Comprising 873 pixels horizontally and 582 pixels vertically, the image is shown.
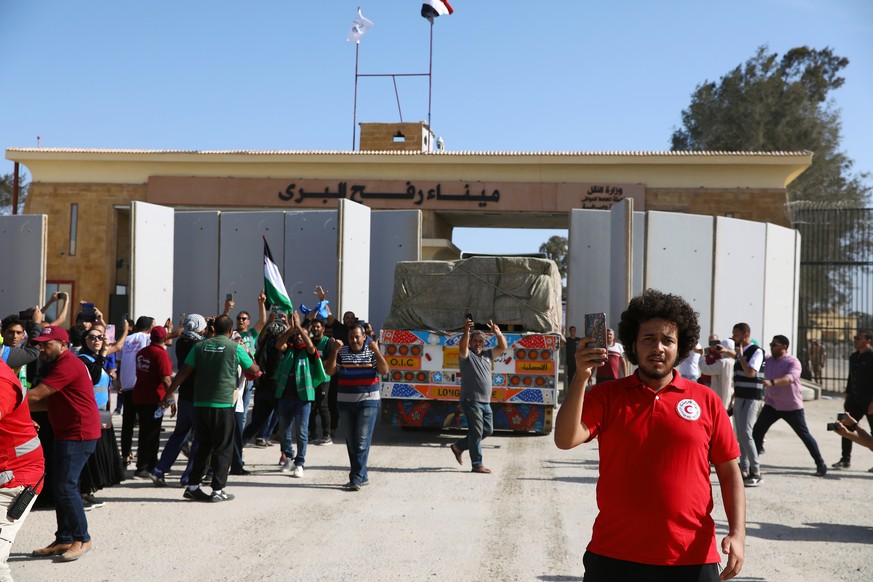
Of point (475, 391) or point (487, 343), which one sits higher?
point (487, 343)

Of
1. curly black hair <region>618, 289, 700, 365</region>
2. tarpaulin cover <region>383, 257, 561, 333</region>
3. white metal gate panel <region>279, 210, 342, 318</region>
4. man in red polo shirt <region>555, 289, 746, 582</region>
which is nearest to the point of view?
man in red polo shirt <region>555, 289, 746, 582</region>

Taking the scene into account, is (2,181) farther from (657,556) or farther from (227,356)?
(657,556)

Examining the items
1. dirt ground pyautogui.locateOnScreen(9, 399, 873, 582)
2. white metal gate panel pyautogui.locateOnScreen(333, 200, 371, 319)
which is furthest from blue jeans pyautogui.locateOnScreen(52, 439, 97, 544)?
white metal gate panel pyautogui.locateOnScreen(333, 200, 371, 319)

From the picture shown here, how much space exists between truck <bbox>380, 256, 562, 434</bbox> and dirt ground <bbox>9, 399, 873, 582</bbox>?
4.87ft

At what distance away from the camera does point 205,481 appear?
9078 mm

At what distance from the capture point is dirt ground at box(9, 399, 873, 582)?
589 cm

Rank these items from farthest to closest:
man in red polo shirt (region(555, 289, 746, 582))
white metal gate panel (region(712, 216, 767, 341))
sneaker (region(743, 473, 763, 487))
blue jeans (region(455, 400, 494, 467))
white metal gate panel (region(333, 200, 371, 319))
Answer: white metal gate panel (region(712, 216, 767, 341))
white metal gate panel (region(333, 200, 371, 319))
blue jeans (region(455, 400, 494, 467))
sneaker (region(743, 473, 763, 487))
man in red polo shirt (region(555, 289, 746, 582))

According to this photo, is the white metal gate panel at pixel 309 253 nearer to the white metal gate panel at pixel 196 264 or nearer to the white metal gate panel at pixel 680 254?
the white metal gate panel at pixel 196 264

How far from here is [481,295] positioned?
1331 cm

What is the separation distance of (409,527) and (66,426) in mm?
2773

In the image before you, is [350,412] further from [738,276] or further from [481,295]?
[738,276]

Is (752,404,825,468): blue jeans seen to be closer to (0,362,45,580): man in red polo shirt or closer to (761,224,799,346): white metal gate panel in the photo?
A: (0,362,45,580): man in red polo shirt

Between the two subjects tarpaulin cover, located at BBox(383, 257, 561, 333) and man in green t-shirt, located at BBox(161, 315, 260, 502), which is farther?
tarpaulin cover, located at BBox(383, 257, 561, 333)

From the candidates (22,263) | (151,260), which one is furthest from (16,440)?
(22,263)
